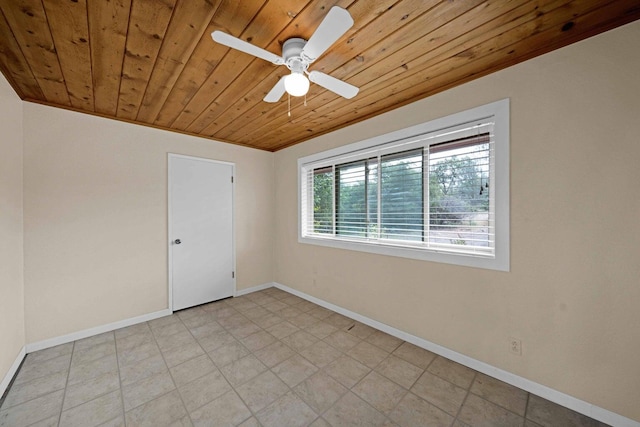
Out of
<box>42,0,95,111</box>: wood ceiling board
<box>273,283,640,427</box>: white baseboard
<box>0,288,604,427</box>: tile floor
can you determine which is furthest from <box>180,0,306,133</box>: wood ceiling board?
<box>273,283,640,427</box>: white baseboard

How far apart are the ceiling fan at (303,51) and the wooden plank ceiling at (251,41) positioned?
0.40 ft

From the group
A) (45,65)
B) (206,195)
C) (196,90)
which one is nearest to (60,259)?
(206,195)

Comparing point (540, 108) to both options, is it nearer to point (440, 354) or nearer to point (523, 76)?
point (523, 76)

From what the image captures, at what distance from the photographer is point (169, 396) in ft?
5.66

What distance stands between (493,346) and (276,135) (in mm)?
3246

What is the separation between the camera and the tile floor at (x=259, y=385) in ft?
5.06

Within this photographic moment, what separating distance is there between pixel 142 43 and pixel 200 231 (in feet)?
7.66

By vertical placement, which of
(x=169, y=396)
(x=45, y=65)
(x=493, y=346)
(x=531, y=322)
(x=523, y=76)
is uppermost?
(x=45, y=65)

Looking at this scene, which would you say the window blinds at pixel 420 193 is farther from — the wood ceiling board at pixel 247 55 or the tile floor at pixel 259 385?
the wood ceiling board at pixel 247 55

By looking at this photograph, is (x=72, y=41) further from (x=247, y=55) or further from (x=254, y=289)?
(x=254, y=289)

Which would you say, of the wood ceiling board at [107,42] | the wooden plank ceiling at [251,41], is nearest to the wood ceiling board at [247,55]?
the wooden plank ceiling at [251,41]

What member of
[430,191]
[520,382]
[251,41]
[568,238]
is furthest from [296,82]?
[520,382]

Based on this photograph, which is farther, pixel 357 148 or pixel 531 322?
pixel 357 148

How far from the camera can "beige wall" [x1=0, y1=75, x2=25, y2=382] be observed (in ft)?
6.04
